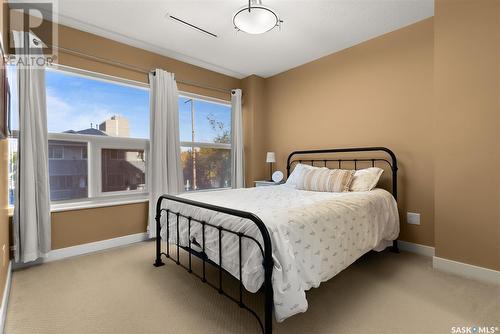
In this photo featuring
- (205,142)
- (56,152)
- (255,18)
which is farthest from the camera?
(205,142)

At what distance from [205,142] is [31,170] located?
2248mm

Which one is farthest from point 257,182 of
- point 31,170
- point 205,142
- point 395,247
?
point 31,170

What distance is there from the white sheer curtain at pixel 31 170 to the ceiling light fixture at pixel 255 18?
6.99 feet

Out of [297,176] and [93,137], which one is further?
[297,176]

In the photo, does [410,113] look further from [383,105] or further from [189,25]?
[189,25]

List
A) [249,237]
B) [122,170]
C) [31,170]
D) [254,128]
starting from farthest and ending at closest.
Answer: [254,128]
[122,170]
[31,170]
[249,237]

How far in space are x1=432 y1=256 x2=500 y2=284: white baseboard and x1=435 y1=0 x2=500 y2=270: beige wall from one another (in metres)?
0.04

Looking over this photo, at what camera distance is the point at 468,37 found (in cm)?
221

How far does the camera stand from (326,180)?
296 cm

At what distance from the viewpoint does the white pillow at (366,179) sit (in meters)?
2.80

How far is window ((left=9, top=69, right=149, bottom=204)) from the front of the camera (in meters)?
2.82

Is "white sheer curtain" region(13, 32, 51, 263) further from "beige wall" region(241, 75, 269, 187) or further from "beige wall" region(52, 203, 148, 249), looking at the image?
"beige wall" region(241, 75, 269, 187)

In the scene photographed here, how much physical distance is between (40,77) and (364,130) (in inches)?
147

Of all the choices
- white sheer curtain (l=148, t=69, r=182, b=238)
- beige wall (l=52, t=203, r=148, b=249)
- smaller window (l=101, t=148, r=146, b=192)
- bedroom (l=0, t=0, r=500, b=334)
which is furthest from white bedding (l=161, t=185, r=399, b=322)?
smaller window (l=101, t=148, r=146, b=192)
